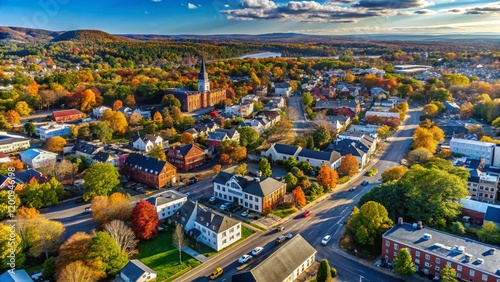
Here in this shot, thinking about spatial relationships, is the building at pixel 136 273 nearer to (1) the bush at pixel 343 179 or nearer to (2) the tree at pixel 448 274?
(2) the tree at pixel 448 274

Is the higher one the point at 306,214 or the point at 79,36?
the point at 79,36

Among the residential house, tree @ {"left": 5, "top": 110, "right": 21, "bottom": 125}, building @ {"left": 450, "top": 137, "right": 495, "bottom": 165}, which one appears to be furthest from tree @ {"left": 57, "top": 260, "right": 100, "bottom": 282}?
tree @ {"left": 5, "top": 110, "right": 21, "bottom": 125}

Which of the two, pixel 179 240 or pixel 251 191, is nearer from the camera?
pixel 179 240

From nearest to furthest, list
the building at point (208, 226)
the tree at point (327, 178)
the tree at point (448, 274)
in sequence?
the tree at point (448, 274) < the building at point (208, 226) < the tree at point (327, 178)

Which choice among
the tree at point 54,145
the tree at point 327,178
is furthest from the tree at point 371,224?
the tree at point 54,145

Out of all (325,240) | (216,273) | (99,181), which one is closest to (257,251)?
(216,273)

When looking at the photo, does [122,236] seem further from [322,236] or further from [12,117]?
[12,117]
